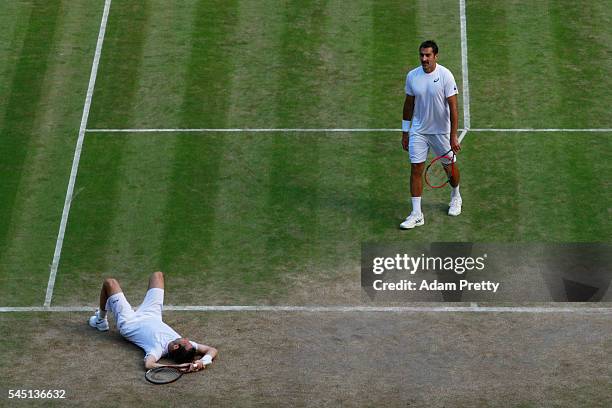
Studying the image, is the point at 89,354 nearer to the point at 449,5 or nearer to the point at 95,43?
the point at 95,43

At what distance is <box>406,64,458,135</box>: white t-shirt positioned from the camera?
68.8ft

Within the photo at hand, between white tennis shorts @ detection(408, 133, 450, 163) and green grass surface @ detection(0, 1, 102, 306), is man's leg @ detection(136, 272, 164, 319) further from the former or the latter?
white tennis shorts @ detection(408, 133, 450, 163)

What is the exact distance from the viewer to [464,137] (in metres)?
24.0

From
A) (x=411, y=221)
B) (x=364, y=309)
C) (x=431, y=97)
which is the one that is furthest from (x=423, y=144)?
(x=364, y=309)

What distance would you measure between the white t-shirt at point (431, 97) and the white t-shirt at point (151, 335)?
4813 mm

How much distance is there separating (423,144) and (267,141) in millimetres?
3477

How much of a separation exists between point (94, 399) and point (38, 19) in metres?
10.7

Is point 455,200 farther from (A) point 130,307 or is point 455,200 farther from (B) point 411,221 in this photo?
(A) point 130,307

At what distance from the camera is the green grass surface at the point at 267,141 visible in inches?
853

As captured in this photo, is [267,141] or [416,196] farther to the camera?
[267,141]

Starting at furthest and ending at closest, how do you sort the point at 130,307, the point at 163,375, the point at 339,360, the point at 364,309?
the point at 364,309, the point at 130,307, the point at 339,360, the point at 163,375

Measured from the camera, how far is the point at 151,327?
1923 centimetres

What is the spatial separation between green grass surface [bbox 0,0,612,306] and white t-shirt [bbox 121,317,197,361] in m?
1.38

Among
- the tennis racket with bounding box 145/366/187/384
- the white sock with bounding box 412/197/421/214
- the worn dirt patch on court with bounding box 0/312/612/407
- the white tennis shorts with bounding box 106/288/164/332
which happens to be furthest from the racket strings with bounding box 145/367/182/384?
the white sock with bounding box 412/197/421/214
